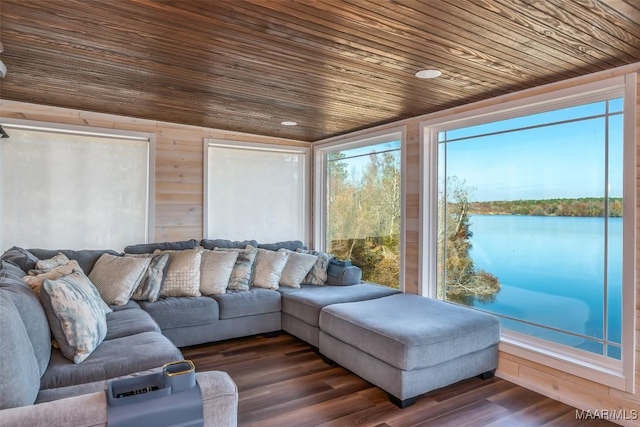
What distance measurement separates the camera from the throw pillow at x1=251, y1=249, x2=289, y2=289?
170 inches

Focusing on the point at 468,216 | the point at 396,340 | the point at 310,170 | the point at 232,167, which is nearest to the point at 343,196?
the point at 310,170

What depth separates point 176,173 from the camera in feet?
15.1

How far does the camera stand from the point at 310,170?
5676mm

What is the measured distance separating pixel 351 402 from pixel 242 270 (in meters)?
1.98

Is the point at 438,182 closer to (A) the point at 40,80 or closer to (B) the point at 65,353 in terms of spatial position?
(B) the point at 65,353

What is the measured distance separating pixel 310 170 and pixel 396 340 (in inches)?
135

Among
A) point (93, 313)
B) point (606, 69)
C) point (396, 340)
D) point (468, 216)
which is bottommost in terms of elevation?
point (396, 340)

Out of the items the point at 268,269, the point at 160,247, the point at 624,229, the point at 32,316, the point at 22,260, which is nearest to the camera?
the point at 32,316

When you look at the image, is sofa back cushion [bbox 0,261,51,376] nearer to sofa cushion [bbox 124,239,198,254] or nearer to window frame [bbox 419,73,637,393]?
sofa cushion [bbox 124,239,198,254]

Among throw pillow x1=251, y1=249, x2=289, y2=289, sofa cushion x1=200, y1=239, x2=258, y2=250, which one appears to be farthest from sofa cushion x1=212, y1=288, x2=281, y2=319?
sofa cushion x1=200, y1=239, x2=258, y2=250

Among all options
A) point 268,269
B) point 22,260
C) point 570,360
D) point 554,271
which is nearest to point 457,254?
point 554,271

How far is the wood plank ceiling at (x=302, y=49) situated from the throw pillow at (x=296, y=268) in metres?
1.79

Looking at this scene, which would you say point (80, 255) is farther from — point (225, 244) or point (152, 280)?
point (225, 244)

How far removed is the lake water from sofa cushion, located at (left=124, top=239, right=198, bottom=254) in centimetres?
306
